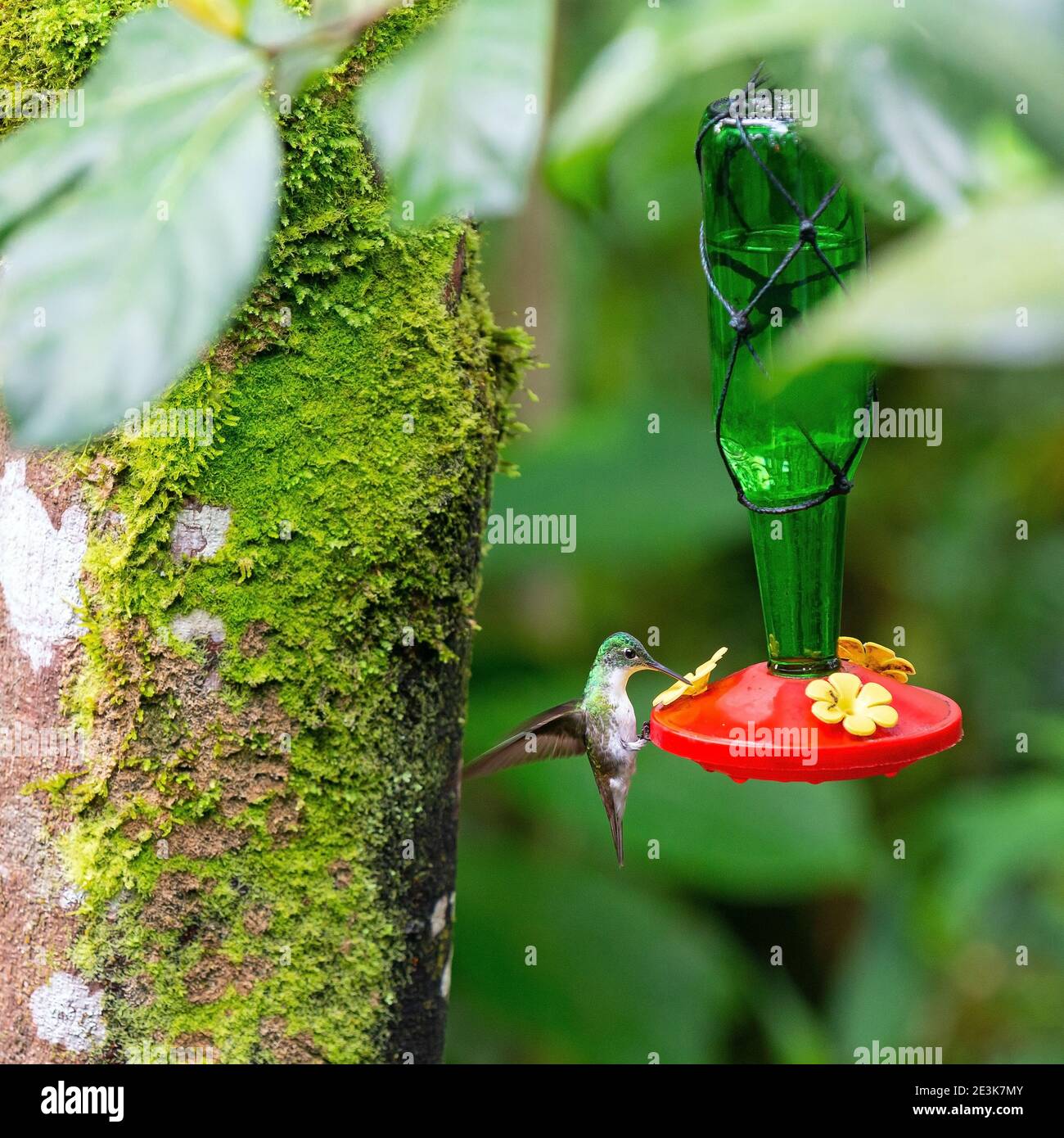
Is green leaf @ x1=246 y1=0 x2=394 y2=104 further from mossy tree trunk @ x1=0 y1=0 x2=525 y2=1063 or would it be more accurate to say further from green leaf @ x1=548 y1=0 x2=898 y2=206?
mossy tree trunk @ x1=0 y1=0 x2=525 y2=1063

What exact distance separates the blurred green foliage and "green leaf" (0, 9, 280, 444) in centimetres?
163

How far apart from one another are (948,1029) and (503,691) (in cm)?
269

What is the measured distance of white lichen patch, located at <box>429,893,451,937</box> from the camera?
156cm

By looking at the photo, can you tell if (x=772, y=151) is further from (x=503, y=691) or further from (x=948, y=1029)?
(x=948, y=1029)

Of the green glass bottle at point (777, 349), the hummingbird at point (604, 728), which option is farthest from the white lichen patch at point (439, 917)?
the green glass bottle at point (777, 349)

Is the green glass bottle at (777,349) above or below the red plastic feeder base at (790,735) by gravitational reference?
above

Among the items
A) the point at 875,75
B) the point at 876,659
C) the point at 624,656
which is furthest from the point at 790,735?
the point at 875,75

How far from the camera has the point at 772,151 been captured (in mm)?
1367

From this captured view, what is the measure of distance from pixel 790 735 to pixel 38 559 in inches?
36.9

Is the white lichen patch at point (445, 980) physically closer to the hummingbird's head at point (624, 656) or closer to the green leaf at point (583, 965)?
the hummingbird's head at point (624, 656)

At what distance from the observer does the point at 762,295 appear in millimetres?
1396

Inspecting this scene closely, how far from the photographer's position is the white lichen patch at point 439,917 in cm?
156

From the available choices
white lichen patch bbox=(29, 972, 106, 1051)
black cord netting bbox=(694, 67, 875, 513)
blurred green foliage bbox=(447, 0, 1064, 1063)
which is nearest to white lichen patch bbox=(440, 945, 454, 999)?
white lichen patch bbox=(29, 972, 106, 1051)
